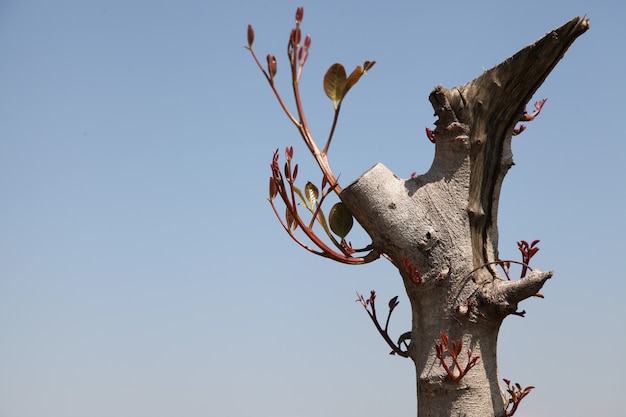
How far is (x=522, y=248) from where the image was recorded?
9.11 feet

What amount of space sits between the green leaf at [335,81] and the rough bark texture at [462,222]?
35 centimetres

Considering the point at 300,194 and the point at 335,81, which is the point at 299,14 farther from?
the point at 300,194

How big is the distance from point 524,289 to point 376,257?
605mm

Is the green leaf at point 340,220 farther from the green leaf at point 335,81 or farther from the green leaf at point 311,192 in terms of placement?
the green leaf at point 335,81

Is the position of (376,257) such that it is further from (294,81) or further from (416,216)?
(294,81)

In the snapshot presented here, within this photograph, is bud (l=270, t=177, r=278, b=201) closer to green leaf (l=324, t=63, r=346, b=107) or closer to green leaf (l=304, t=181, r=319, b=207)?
green leaf (l=304, t=181, r=319, b=207)

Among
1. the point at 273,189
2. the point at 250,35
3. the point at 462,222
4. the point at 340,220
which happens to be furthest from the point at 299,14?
the point at 462,222

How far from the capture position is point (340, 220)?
2961mm

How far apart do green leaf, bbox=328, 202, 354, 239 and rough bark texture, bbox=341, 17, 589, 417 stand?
0.30ft

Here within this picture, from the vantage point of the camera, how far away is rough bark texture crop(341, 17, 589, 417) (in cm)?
266

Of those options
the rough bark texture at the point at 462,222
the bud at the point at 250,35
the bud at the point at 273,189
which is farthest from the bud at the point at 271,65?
the rough bark texture at the point at 462,222

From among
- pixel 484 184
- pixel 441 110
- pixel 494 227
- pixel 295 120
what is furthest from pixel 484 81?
pixel 295 120

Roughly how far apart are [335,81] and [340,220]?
57cm

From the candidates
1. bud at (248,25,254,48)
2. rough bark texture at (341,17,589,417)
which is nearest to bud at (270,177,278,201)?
rough bark texture at (341,17,589,417)
